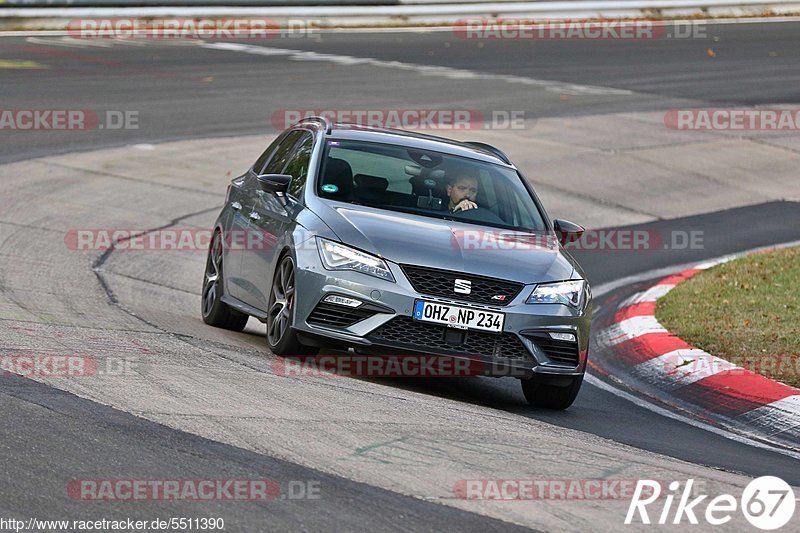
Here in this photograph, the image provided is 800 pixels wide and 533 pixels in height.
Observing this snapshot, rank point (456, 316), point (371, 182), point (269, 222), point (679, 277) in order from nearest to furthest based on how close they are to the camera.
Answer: point (456, 316) < point (371, 182) < point (269, 222) < point (679, 277)

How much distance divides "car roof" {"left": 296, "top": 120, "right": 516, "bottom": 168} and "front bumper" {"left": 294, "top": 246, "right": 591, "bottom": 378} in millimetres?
1652

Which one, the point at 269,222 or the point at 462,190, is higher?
the point at 462,190

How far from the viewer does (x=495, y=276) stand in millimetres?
8438

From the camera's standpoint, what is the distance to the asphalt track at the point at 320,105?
5.65 m

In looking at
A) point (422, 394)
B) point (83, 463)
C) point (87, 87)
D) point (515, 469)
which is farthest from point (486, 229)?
point (87, 87)

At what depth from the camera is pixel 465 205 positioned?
959 cm

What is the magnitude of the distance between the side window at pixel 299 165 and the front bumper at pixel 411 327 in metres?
1.03

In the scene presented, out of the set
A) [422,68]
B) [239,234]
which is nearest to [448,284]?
[239,234]

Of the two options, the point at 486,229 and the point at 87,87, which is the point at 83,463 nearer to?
the point at 486,229

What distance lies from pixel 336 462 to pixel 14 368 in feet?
6.93

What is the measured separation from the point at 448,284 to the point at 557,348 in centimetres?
84

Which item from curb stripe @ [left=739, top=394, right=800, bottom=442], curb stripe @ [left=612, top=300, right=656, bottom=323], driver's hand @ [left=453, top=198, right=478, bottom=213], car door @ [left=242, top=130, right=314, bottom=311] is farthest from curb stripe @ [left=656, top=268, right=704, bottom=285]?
car door @ [left=242, top=130, right=314, bottom=311]

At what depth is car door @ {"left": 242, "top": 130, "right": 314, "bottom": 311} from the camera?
9.37 metres

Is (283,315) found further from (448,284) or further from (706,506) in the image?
(706,506)
